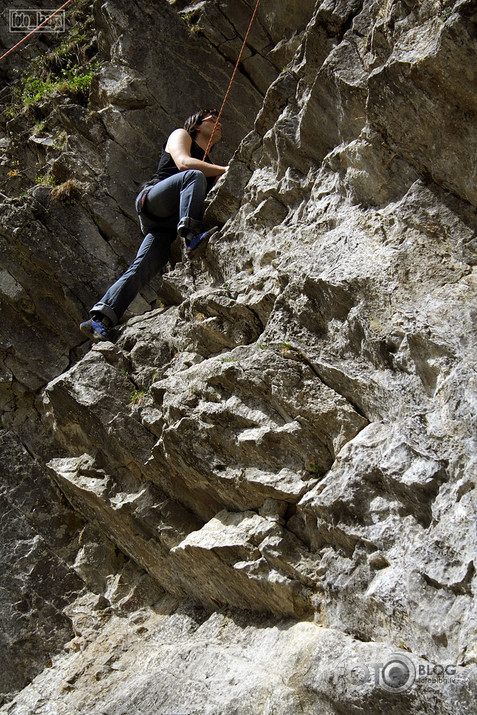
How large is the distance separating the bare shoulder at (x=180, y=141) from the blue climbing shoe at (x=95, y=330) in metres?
2.75

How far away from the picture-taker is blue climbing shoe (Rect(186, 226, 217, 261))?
326 inches

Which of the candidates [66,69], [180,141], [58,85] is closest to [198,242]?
[180,141]

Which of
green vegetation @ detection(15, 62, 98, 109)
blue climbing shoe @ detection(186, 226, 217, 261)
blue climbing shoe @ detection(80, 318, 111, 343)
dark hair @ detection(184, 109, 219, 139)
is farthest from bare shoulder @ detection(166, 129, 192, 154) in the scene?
green vegetation @ detection(15, 62, 98, 109)

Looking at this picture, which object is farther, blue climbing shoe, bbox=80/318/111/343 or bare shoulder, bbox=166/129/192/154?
bare shoulder, bbox=166/129/192/154

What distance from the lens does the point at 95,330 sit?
8.45 metres

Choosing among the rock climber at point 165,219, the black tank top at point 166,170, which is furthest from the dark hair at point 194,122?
the black tank top at point 166,170

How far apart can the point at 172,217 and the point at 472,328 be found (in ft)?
17.8

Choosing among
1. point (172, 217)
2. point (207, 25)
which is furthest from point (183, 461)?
point (207, 25)

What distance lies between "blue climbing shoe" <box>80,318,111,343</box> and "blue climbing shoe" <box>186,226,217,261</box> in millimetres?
1558

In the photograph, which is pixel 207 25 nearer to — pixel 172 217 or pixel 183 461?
pixel 172 217

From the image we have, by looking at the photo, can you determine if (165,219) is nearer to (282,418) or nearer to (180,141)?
(180,141)

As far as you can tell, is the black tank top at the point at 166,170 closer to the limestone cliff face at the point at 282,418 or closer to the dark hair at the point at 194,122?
the dark hair at the point at 194,122

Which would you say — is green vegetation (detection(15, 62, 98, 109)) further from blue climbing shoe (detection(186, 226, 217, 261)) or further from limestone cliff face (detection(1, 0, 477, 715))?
blue climbing shoe (detection(186, 226, 217, 261))

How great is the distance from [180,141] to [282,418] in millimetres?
4843
